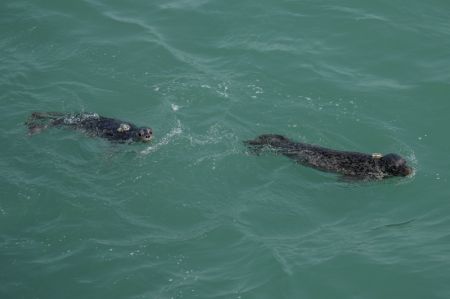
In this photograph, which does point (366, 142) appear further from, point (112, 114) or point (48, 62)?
point (48, 62)

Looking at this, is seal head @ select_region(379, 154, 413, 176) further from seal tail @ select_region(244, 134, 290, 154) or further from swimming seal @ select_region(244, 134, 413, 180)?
seal tail @ select_region(244, 134, 290, 154)

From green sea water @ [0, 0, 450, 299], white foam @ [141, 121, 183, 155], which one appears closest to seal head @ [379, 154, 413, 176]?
green sea water @ [0, 0, 450, 299]

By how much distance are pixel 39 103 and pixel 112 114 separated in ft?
8.10

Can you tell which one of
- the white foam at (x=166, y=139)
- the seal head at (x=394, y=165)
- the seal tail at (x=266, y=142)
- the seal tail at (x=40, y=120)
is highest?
the seal head at (x=394, y=165)

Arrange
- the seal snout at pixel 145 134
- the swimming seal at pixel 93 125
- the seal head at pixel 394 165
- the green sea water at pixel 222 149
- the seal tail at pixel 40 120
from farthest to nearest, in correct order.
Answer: the seal tail at pixel 40 120
the swimming seal at pixel 93 125
the seal snout at pixel 145 134
the seal head at pixel 394 165
the green sea water at pixel 222 149

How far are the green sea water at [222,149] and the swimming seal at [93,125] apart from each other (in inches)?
10.8

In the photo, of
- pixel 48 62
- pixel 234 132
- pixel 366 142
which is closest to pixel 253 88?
pixel 234 132

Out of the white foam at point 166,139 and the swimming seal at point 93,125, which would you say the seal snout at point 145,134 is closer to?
the swimming seal at point 93,125

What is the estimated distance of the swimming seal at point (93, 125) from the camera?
20016mm

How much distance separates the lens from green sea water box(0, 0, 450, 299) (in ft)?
54.1

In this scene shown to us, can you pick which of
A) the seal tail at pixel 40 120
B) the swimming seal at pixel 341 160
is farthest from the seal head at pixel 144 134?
the seal tail at pixel 40 120

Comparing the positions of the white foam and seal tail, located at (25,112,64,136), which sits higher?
the white foam

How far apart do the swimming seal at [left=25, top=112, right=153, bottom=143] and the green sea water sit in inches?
10.8

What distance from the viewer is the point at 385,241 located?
55.5 ft
